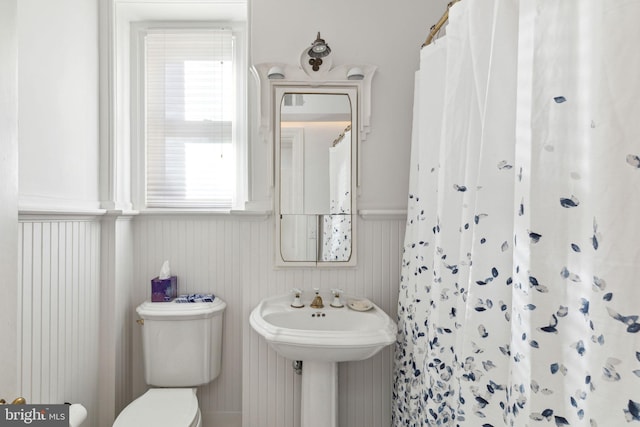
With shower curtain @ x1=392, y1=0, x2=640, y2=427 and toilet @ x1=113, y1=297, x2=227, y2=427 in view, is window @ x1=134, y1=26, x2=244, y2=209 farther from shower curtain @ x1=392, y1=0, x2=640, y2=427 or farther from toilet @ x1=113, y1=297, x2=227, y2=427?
shower curtain @ x1=392, y1=0, x2=640, y2=427

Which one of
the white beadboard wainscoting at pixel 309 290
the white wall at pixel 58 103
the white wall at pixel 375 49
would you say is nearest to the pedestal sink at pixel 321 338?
the white beadboard wainscoting at pixel 309 290

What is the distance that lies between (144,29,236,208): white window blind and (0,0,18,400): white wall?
118 centimetres

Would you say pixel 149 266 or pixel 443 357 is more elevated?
pixel 149 266

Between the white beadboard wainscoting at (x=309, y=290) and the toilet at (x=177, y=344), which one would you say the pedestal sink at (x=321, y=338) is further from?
the toilet at (x=177, y=344)

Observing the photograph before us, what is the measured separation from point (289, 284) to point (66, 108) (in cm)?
128

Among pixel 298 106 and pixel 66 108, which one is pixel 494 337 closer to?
pixel 298 106

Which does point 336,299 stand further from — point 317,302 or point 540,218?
point 540,218

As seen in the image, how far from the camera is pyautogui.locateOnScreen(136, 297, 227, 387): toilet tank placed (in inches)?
67.7

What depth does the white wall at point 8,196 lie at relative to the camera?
2.57 ft

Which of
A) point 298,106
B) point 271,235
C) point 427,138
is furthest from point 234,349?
point 427,138

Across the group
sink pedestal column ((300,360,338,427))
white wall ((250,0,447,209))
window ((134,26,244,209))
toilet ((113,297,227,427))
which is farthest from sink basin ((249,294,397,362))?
window ((134,26,244,209))

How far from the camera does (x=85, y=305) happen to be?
1.60 meters

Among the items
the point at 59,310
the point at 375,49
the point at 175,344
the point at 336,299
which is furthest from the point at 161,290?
the point at 375,49

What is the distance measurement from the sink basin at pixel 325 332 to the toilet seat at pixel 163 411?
1.56 feet
